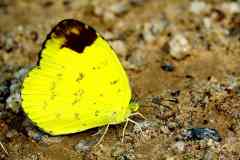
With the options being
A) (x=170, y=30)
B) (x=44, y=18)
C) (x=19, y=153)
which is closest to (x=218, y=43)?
(x=170, y=30)

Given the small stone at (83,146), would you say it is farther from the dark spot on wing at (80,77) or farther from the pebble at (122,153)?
the dark spot on wing at (80,77)

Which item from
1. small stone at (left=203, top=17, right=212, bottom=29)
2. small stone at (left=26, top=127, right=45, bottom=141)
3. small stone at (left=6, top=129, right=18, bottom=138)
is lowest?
small stone at (left=6, top=129, right=18, bottom=138)

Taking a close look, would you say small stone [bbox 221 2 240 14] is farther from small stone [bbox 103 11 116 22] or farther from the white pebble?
the white pebble

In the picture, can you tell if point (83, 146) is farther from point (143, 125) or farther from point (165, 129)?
point (165, 129)

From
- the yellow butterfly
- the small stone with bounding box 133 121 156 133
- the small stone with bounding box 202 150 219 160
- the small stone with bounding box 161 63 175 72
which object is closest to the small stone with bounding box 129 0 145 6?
the small stone with bounding box 161 63 175 72

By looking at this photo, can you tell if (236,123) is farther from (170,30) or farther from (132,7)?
(132,7)

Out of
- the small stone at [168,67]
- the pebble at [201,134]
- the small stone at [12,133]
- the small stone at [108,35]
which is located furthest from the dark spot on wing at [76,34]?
the small stone at [108,35]

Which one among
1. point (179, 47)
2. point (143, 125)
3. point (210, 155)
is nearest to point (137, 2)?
point (179, 47)
